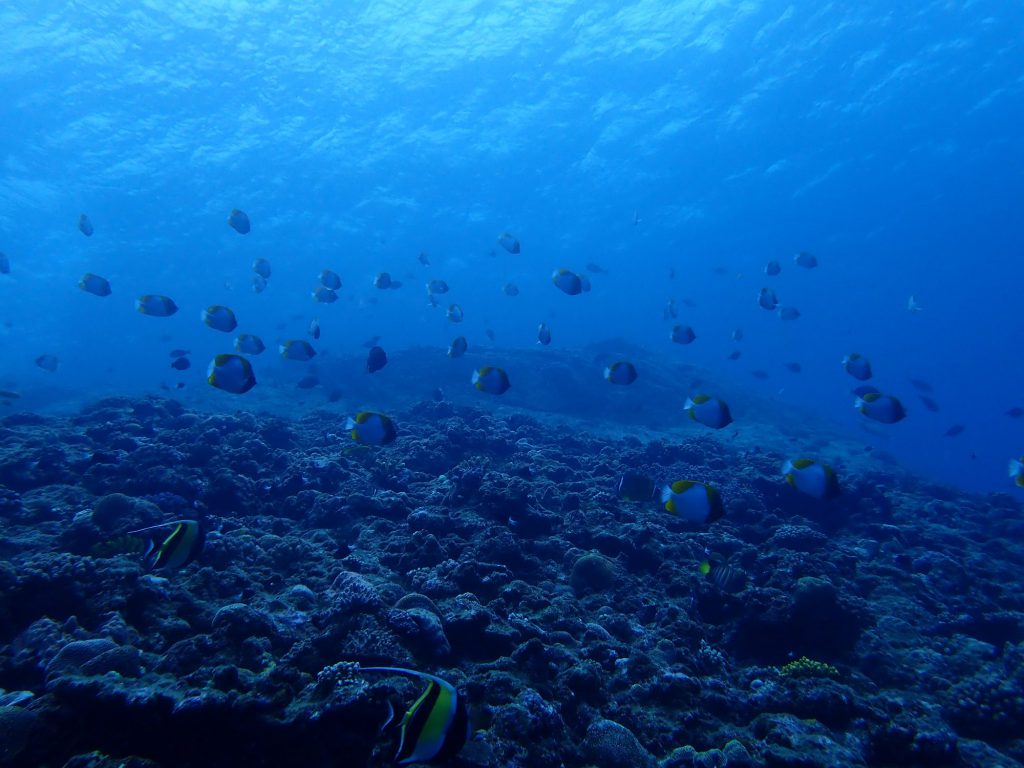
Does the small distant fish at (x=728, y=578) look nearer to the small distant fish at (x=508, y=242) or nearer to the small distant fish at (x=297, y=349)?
the small distant fish at (x=297, y=349)

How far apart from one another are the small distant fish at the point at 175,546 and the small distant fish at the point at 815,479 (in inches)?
225

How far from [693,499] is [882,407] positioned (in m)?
4.47

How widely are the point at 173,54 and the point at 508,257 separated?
153 feet

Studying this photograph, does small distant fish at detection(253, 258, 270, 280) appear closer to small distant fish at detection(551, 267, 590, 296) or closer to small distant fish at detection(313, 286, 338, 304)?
small distant fish at detection(313, 286, 338, 304)

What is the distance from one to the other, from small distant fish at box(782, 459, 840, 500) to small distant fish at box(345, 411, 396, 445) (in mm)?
4618

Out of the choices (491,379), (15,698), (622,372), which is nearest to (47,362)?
(491,379)

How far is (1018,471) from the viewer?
7.86 meters

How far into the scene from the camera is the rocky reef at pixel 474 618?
11.5 feet

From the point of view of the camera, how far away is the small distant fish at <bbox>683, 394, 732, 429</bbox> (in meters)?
6.42

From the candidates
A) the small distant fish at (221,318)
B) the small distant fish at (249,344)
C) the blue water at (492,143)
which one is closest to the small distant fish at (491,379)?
the small distant fish at (221,318)

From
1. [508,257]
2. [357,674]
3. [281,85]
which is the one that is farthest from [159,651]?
[508,257]

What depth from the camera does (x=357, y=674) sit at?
12.3ft

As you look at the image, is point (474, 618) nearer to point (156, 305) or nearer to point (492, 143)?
point (156, 305)

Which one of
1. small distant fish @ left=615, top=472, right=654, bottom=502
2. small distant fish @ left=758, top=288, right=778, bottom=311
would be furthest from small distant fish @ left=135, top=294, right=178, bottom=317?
small distant fish @ left=758, top=288, right=778, bottom=311
